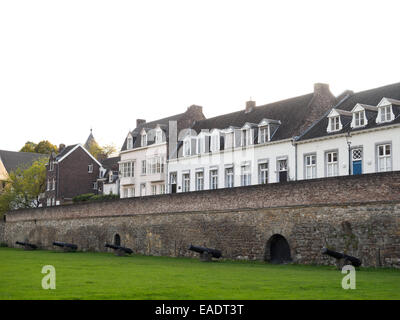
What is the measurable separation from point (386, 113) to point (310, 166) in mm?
6233

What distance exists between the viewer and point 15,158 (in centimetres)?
9069

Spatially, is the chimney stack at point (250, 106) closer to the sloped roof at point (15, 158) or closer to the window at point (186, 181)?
the window at point (186, 181)

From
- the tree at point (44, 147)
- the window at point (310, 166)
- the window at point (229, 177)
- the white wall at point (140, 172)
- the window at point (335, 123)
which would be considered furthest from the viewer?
the tree at point (44, 147)

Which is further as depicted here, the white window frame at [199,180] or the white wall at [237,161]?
the white window frame at [199,180]

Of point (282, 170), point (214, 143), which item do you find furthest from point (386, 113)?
point (214, 143)

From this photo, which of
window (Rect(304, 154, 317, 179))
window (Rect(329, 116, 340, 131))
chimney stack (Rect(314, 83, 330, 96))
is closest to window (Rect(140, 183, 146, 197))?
chimney stack (Rect(314, 83, 330, 96))

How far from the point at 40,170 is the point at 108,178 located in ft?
26.2

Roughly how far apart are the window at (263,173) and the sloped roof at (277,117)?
208cm

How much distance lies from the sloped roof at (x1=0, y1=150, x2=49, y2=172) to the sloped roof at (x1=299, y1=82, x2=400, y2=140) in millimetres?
57545

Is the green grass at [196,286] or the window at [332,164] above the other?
the window at [332,164]

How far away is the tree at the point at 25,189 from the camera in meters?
68.5

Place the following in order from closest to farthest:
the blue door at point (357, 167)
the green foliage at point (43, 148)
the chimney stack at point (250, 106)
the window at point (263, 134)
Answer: the blue door at point (357, 167) < the window at point (263, 134) < the chimney stack at point (250, 106) < the green foliage at point (43, 148)

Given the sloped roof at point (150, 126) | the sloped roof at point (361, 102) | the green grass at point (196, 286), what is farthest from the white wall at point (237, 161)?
the green grass at point (196, 286)
